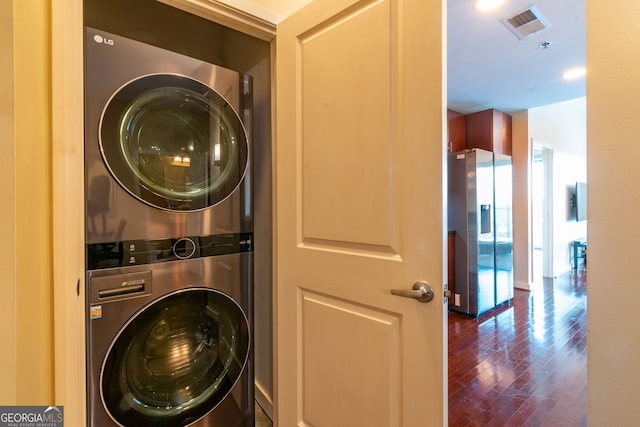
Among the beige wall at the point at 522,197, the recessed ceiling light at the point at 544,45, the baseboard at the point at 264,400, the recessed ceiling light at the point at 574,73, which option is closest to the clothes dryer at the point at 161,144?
the baseboard at the point at 264,400

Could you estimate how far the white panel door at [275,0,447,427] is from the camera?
2.92 feet

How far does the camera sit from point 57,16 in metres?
0.79

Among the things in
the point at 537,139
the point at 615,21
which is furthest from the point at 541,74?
the point at 615,21

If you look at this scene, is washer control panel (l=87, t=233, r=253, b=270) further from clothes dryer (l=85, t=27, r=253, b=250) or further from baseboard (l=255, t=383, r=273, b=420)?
baseboard (l=255, t=383, r=273, b=420)

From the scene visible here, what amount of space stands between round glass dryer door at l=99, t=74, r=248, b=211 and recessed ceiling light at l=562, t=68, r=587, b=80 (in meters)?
3.34

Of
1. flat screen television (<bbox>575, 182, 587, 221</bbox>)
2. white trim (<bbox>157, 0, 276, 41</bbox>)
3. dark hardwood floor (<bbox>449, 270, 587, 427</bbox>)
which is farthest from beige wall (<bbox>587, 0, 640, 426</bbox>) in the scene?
flat screen television (<bbox>575, 182, 587, 221</bbox>)

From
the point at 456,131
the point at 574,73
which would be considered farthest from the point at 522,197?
the point at 574,73

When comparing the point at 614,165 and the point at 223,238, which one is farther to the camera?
the point at 223,238

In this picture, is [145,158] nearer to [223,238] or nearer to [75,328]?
[223,238]

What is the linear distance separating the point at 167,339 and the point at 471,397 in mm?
1878

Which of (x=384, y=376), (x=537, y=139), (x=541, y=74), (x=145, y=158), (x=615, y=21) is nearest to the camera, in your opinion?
(x=615, y=21)

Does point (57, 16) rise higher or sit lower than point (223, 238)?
higher

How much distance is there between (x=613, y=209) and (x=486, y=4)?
1.84 meters

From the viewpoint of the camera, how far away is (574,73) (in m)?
2.93
